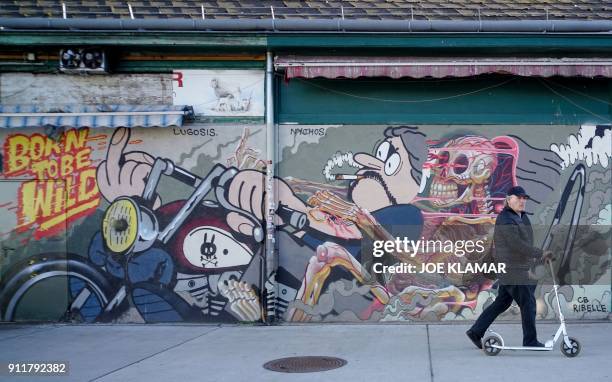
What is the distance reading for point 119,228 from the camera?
34.0 feet

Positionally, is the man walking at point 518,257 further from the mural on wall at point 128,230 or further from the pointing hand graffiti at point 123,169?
the pointing hand graffiti at point 123,169

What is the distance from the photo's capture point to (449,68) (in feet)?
31.9

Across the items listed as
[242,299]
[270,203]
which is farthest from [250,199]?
[242,299]

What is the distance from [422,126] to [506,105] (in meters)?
1.20

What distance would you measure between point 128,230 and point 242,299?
1867 mm

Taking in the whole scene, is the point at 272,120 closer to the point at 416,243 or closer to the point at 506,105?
the point at 416,243

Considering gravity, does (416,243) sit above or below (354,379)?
above

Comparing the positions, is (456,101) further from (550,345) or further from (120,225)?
(120,225)

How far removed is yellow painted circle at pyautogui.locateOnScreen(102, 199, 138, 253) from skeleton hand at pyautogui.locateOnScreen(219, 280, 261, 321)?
145 centimetres

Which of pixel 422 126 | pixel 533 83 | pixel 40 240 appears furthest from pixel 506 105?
pixel 40 240

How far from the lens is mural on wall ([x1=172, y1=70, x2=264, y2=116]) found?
10.3 meters

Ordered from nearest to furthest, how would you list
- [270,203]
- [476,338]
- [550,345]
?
[550,345] < [476,338] < [270,203]

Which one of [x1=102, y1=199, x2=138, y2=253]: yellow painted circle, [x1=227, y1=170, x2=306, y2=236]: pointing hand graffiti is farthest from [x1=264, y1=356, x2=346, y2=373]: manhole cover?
[x1=102, y1=199, x2=138, y2=253]: yellow painted circle

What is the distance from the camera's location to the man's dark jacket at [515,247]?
7512mm
